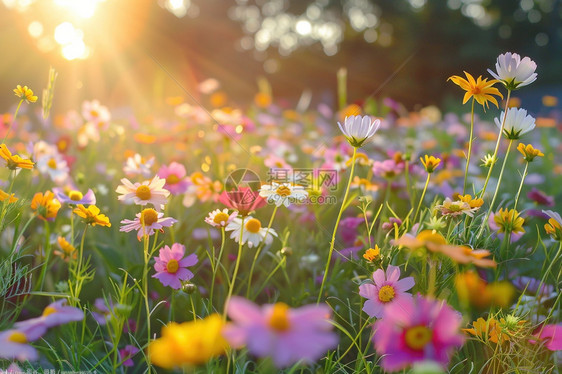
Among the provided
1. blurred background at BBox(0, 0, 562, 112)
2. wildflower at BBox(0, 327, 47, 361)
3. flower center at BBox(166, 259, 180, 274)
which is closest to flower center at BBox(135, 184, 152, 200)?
flower center at BBox(166, 259, 180, 274)

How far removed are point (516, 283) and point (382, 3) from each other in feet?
28.4

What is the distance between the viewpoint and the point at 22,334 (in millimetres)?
421

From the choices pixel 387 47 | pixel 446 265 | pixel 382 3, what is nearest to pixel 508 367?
pixel 446 265

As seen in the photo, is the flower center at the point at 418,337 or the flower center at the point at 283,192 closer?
the flower center at the point at 418,337

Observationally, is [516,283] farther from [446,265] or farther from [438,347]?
[438,347]

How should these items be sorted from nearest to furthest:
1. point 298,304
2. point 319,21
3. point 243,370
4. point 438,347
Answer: point 438,347 < point 243,370 < point 298,304 < point 319,21

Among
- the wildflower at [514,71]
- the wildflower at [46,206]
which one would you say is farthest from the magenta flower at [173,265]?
the wildflower at [514,71]

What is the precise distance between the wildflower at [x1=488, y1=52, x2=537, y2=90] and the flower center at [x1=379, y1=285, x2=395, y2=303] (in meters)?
0.32

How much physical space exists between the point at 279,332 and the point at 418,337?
0.12m

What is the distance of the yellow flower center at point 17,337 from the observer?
42 centimetres

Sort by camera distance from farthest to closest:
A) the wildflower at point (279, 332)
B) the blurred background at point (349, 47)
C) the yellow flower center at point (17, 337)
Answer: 1. the blurred background at point (349, 47)
2. the yellow flower center at point (17, 337)
3. the wildflower at point (279, 332)

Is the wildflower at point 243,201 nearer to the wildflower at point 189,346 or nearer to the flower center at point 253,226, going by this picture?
the flower center at point 253,226

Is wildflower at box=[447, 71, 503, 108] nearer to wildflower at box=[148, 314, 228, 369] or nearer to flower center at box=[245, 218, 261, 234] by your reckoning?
flower center at box=[245, 218, 261, 234]

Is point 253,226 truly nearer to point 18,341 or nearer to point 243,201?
point 243,201
